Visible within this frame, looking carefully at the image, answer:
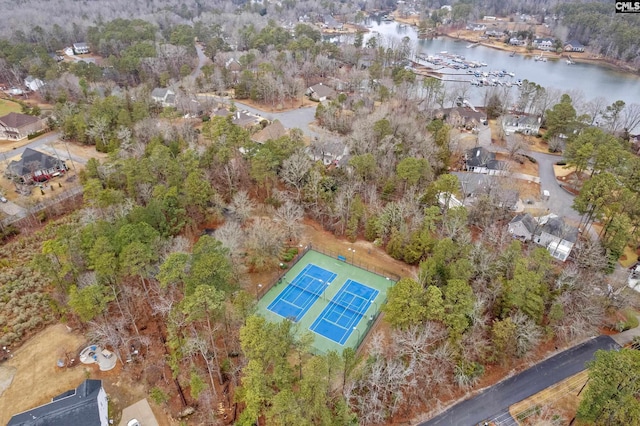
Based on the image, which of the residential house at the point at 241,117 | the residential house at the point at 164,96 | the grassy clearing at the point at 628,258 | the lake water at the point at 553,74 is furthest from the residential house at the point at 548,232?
the residential house at the point at 164,96

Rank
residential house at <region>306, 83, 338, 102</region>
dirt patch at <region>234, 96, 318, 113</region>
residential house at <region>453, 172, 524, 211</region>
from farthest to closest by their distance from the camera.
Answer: residential house at <region>306, 83, 338, 102</region> < dirt patch at <region>234, 96, 318, 113</region> < residential house at <region>453, 172, 524, 211</region>

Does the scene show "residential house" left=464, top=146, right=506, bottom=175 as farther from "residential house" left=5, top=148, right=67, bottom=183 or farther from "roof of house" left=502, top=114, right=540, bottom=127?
"residential house" left=5, top=148, right=67, bottom=183

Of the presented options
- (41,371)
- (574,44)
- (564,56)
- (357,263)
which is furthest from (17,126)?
(574,44)

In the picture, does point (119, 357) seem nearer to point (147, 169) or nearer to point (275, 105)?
point (147, 169)

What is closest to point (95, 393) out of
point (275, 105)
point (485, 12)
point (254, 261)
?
point (254, 261)

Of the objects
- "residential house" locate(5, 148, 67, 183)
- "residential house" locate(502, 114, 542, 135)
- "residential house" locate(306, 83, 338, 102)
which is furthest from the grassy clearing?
"residential house" locate(5, 148, 67, 183)

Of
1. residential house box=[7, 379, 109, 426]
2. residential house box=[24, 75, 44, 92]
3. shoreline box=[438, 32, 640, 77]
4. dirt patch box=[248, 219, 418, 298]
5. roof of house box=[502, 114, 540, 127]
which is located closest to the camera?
residential house box=[7, 379, 109, 426]

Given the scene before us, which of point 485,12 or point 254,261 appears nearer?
point 254,261
